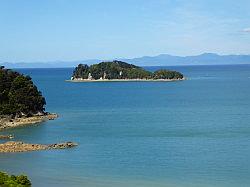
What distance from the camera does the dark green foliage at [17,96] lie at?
2776 inches

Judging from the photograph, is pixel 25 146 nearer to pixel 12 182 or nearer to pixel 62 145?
pixel 62 145

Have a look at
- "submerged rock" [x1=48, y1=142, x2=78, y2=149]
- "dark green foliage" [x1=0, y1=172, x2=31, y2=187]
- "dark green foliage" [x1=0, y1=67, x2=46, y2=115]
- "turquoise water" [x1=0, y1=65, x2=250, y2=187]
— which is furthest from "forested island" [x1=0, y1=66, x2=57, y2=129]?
"dark green foliage" [x1=0, y1=172, x2=31, y2=187]

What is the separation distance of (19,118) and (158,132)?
71.7 feet

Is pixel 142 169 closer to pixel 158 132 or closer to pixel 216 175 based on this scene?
pixel 216 175

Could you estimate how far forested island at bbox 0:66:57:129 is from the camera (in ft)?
229

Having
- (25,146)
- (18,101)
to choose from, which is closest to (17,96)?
(18,101)

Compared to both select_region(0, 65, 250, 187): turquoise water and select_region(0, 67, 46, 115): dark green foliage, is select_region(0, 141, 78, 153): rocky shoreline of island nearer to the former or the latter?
select_region(0, 65, 250, 187): turquoise water

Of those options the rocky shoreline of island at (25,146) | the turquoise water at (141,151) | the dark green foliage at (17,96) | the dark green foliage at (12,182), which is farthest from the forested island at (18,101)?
the dark green foliage at (12,182)

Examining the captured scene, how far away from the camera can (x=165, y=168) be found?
39.8 m

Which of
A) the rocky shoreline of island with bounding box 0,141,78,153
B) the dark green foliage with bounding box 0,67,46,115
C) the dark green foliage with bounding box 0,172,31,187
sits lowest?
the rocky shoreline of island with bounding box 0,141,78,153

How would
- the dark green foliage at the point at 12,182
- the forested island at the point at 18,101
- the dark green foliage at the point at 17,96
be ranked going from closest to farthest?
1. the dark green foliage at the point at 12,182
2. the forested island at the point at 18,101
3. the dark green foliage at the point at 17,96

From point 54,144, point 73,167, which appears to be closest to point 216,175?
point 73,167

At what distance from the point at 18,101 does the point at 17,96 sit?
71 cm

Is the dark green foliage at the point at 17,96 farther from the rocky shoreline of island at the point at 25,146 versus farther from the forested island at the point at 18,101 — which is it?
the rocky shoreline of island at the point at 25,146
